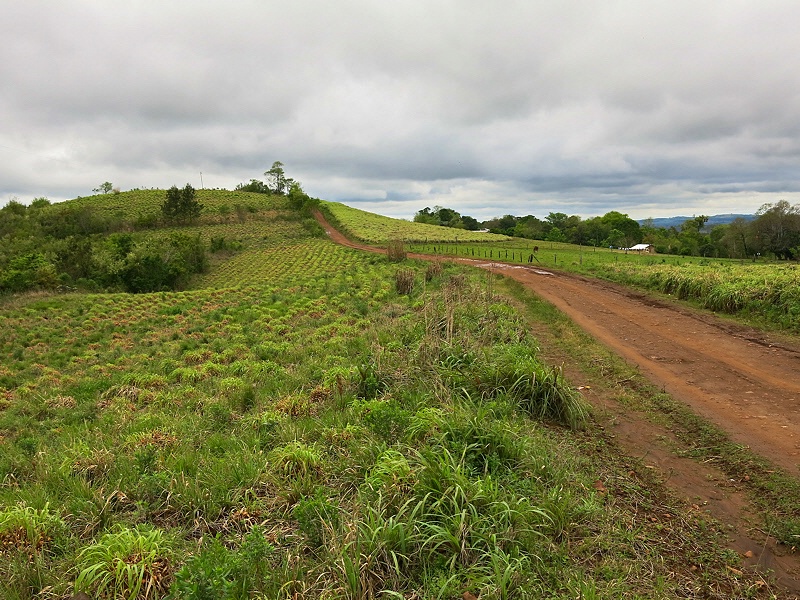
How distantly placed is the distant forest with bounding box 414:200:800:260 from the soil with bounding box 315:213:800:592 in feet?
145

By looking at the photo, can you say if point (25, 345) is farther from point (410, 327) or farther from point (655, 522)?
point (655, 522)

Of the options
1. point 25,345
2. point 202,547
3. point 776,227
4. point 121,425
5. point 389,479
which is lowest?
point 25,345

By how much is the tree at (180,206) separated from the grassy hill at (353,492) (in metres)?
69.2

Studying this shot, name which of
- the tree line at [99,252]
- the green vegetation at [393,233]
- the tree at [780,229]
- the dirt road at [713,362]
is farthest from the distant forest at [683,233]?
the tree line at [99,252]

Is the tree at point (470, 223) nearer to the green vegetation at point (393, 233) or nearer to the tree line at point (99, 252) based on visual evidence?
the green vegetation at point (393, 233)

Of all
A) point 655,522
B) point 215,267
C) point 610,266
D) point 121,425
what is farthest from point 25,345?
point 215,267

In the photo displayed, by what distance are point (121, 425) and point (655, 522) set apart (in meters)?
7.67

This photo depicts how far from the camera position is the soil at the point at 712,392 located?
443 centimetres

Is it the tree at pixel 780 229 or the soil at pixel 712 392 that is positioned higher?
the tree at pixel 780 229

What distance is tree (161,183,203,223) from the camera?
71062 mm

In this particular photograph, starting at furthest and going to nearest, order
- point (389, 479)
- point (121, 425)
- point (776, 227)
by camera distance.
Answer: point (776, 227) → point (121, 425) → point (389, 479)

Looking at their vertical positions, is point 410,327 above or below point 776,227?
below

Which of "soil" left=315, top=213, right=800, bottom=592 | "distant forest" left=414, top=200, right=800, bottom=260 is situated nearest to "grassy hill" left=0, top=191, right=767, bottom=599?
"soil" left=315, top=213, right=800, bottom=592

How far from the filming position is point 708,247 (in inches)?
2429
